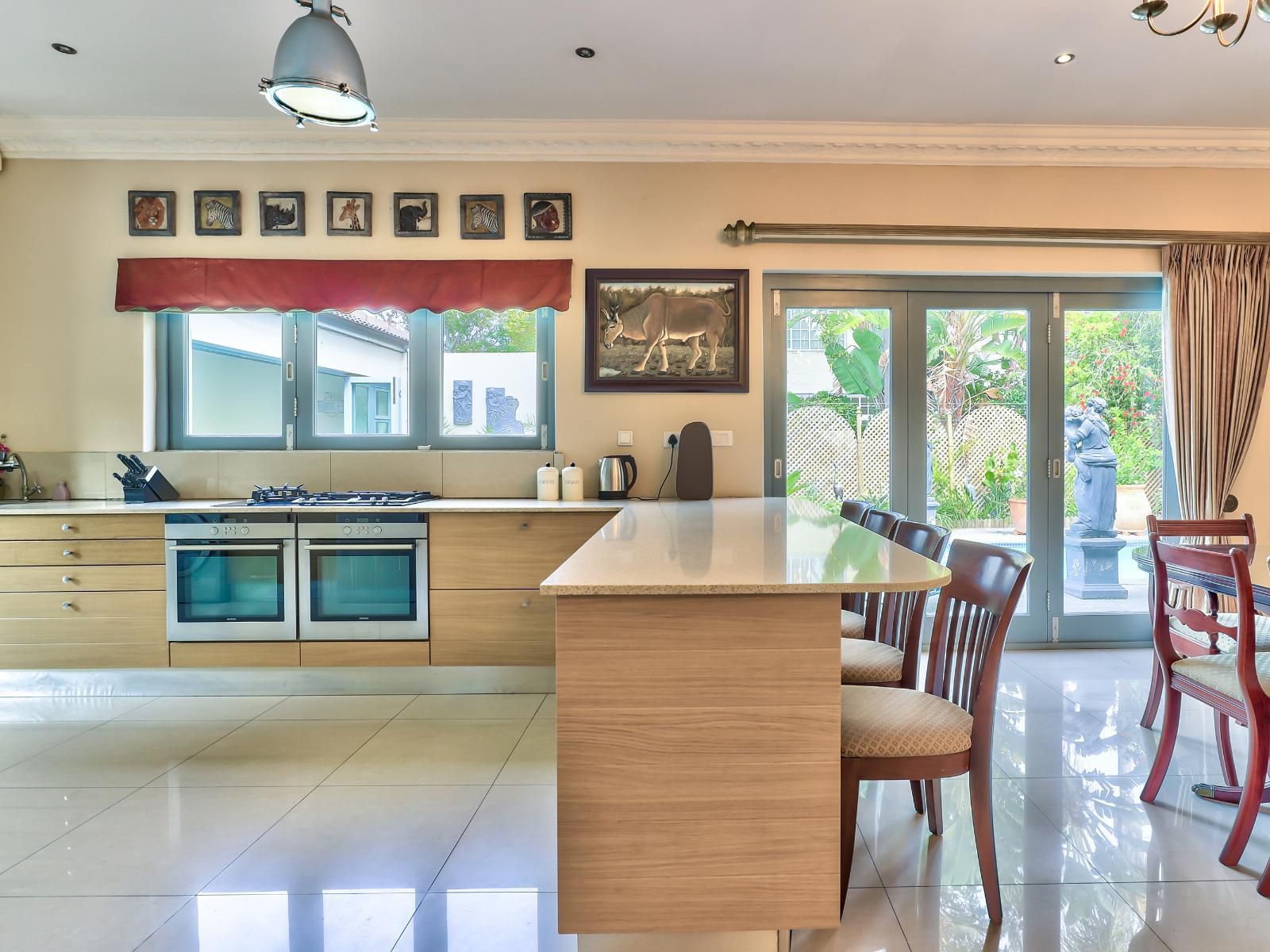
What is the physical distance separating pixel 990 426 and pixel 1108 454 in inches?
27.5

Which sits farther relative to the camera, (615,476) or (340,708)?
(615,476)

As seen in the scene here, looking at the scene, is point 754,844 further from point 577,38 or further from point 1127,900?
point 577,38

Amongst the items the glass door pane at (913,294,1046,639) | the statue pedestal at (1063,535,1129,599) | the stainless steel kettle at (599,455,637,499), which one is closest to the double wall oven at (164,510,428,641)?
the stainless steel kettle at (599,455,637,499)

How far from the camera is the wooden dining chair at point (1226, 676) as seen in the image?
1.86m

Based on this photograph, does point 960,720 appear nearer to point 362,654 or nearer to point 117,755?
point 362,654

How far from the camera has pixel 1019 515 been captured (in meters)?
4.04

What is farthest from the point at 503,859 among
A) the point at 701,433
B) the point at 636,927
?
the point at 701,433

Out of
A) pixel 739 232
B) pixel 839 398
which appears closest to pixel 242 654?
pixel 739 232

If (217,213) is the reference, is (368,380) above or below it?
below

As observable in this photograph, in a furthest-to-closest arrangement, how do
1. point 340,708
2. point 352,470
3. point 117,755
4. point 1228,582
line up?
point 352,470, point 340,708, point 117,755, point 1228,582

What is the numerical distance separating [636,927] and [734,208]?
3403 millimetres

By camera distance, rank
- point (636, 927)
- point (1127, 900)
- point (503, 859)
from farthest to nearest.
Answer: point (503, 859), point (1127, 900), point (636, 927)

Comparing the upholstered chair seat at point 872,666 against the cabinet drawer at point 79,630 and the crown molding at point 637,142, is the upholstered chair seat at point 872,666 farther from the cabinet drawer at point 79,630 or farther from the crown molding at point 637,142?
the cabinet drawer at point 79,630

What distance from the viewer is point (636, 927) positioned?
147 centimetres
